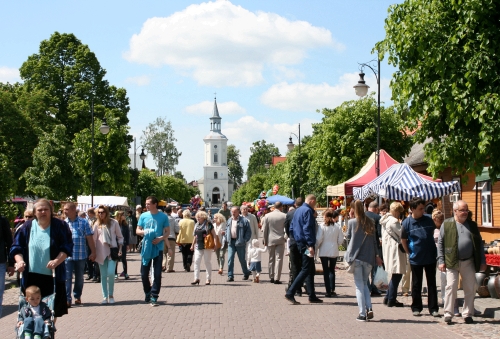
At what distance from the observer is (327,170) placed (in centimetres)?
3816

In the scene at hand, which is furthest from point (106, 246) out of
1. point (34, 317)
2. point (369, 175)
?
point (369, 175)

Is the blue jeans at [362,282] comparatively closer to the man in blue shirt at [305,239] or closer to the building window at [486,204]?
the man in blue shirt at [305,239]

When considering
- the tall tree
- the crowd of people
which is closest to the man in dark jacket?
the crowd of people

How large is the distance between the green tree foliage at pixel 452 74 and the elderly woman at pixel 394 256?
189 centimetres

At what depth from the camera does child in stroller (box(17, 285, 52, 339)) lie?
285 inches

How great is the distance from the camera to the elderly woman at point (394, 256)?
41.2ft

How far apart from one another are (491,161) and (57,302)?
28.4ft

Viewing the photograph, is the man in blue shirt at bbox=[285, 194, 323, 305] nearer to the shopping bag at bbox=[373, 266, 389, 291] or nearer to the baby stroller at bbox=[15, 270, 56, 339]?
the shopping bag at bbox=[373, 266, 389, 291]

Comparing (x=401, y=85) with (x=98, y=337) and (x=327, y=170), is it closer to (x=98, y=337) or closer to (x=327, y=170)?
(x=98, y=337)

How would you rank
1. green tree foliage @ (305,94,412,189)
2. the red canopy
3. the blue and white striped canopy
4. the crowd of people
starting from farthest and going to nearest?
green tree foliage @ (305,94,412,189) → the red canopy → the blue and white striped canopy → the crowd of people

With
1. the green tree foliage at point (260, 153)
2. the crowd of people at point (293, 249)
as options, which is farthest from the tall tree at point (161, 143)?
the crowd of people at point (293, 249)

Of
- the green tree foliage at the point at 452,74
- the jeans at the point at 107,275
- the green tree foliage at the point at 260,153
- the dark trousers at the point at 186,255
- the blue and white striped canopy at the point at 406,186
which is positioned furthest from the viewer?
the green tree foliage at the point at 260,153

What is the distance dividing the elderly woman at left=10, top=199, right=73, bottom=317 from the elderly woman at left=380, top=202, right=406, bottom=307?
248 inches

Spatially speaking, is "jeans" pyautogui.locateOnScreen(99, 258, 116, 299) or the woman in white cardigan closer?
"jeans" pyautogui.locateOnScreen(99, 258, 116, 299)
